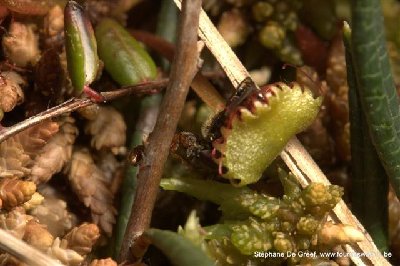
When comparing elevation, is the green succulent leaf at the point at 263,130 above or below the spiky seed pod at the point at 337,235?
above

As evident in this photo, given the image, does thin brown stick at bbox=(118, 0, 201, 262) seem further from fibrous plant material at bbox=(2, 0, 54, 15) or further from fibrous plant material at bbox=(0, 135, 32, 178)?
fibrous plant material at bbox=(2, 0, 54, 15)

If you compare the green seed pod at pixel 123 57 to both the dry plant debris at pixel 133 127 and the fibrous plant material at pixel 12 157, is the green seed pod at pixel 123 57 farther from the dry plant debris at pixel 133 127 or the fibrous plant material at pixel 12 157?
the fibrous plant material at pixel 12 157

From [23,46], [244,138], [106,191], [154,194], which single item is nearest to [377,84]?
[244,138]

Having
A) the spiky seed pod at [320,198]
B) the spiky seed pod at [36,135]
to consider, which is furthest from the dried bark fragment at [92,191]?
the spiky seed pod at [320,198]

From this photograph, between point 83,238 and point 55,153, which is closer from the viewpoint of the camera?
point 83,238

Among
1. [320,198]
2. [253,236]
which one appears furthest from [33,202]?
[320,198]

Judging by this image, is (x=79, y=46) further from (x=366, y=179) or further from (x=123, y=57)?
(x=366, y=179)
